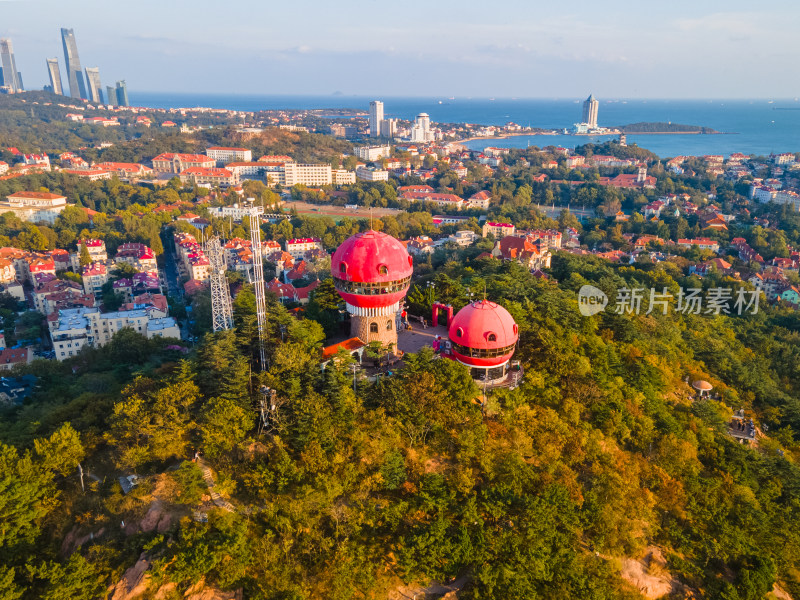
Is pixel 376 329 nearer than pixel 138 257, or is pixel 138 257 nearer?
pixel 376 329

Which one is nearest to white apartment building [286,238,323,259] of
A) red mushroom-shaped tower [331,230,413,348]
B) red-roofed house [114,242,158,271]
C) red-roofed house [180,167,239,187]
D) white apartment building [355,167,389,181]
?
red-roofed house [114,242,158,271]

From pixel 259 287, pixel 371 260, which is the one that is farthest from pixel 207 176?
pixel 371 260

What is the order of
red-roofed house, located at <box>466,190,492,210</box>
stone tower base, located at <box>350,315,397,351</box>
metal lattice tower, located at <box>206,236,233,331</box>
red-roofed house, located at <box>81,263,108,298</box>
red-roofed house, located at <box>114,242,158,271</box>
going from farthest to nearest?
red-roofed house, located at <box>466,190,492,210</box>
red-roofed house, located at <box>114,242,158,271</box>
red-roofed house, located at <box>81,263,108,298</box>
stone tower base, located at <box>350,315,397,351</box>
metal lattice tower, located at <box>206,236,233,331</box>

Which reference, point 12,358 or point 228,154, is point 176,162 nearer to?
point 228,154

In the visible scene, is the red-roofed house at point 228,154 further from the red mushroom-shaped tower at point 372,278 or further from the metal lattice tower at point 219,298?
the red mushroom-shaped tower at point 372,278

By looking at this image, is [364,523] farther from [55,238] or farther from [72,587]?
[55,238]

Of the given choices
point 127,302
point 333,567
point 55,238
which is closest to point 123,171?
point 55,238

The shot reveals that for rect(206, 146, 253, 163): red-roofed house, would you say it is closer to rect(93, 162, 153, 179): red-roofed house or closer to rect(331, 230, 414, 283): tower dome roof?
rect(93, 162, 153, 179): red-roofed house
